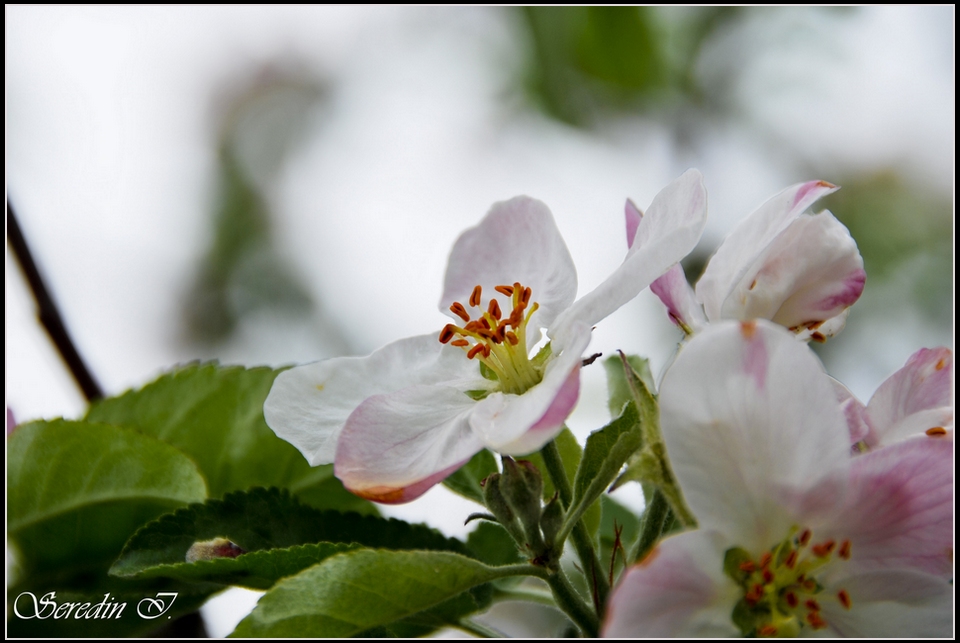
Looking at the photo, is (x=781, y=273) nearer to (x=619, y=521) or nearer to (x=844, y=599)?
(x=844, y=599)

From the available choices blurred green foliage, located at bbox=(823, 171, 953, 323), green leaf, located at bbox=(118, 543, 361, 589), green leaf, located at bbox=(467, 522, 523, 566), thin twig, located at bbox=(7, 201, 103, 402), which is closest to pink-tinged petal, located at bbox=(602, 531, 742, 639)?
green leaf, located at bbox=(118, 543, 361, 589)

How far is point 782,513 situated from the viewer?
45cm

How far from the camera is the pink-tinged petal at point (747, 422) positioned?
0.41 meters

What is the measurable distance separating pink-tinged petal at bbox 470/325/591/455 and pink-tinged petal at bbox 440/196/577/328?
0.11m

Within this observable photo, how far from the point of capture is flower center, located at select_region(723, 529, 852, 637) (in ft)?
1.48

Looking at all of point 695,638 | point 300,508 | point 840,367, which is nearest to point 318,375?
point 300,508

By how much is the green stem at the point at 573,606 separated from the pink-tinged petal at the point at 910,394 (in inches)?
8.1

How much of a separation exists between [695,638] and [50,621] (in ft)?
1.70

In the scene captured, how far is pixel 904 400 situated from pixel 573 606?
0.25m

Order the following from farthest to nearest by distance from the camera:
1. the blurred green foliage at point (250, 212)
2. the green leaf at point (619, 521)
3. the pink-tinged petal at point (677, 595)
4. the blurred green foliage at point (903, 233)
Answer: the blurred green foliage at point (250, 212), the blurred green foliage at point (903, 233), the green leaf at point (619, 521), the pink-tinged petal at point (677, 595)

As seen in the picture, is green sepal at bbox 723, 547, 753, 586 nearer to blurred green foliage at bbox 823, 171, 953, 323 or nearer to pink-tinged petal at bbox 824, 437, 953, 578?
pink-tinged petal at bbox 824, 437, 953, 578

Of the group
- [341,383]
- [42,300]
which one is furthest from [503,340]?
[42,300]

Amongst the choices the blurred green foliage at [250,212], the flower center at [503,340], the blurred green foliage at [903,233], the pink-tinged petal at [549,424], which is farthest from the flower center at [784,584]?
the blurred green foliage at [250,212]

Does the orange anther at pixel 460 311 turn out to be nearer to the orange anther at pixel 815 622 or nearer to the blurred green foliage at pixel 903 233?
the orange anther at pixel 815 622
